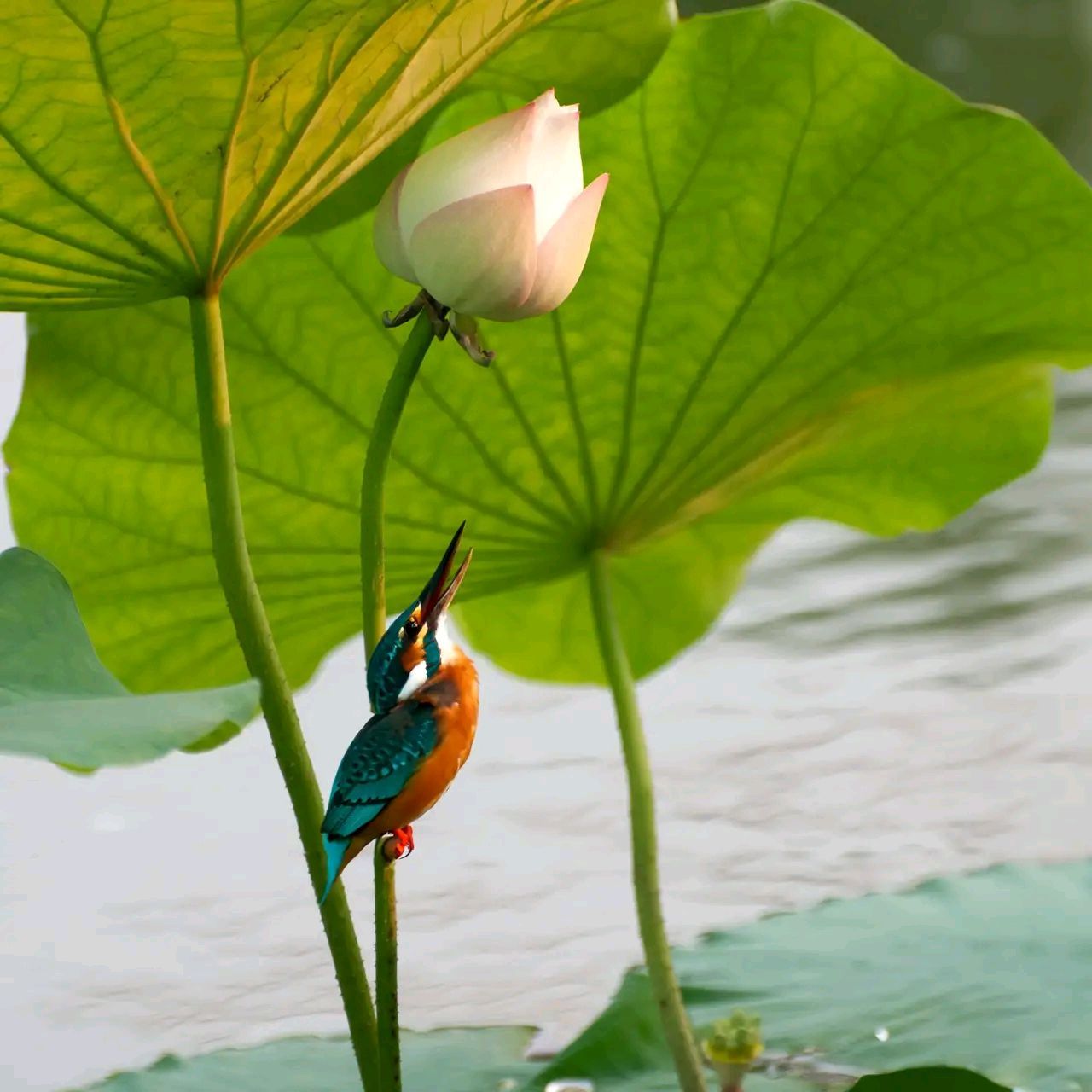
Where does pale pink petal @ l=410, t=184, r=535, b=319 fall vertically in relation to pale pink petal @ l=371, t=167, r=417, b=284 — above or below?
below

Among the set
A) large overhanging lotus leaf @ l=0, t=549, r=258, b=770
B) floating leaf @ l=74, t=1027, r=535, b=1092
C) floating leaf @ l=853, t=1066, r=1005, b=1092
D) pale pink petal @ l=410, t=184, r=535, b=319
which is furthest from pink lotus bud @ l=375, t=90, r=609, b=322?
floating leaf @ l=74, t=1027, r=535, b=1092

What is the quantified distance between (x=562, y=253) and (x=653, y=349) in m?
0.19

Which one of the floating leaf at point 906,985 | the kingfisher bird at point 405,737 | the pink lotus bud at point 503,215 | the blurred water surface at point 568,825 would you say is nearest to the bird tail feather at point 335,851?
the kingfisher bird at point 405,737

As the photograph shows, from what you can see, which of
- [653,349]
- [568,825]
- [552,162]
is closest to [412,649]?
[552,162]

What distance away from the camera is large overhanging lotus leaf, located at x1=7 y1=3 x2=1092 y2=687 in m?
0.50

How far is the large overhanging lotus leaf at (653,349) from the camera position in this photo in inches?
19.9

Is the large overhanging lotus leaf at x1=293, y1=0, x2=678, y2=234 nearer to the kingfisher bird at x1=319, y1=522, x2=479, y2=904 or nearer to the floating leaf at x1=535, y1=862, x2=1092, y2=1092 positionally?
the kingfisher bird at x1=319, y1=522, x2=479, y2=904

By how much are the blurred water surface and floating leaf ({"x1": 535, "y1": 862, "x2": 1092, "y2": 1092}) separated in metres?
0.14

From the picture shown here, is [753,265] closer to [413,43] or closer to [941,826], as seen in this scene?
Result: [413,43]

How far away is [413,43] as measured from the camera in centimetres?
33

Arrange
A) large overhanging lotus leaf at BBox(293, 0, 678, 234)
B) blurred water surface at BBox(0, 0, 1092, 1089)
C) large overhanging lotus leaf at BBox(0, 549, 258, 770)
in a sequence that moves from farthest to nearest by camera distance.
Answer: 1. blurred water surface at BBox(0, 0, 1092, 1089)
2. large overhanging lotus leaf at BBox(293, 0, 678, 234)
3. large overhanging lotus leaf at BBox(0, 549, 258, 770)

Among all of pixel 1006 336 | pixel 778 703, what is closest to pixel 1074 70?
pixel 778 703

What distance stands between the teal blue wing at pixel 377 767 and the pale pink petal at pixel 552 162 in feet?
0.35

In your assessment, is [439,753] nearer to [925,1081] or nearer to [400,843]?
[400,843]
